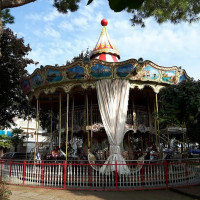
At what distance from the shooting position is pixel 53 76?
34.6ft

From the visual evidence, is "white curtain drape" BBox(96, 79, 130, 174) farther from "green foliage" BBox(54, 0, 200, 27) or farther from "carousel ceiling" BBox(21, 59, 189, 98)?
"green foliage" BBox(54, 0, 200, 27)

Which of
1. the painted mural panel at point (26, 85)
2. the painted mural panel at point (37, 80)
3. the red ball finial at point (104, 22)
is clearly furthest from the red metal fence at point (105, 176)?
the red ball finial at point (104, 22)

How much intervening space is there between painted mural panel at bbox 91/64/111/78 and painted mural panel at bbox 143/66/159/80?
1728mm

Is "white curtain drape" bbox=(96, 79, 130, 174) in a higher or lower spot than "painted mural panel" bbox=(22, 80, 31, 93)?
lower

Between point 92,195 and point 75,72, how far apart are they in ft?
18.3

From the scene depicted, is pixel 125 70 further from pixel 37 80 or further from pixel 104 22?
pixel 104 22

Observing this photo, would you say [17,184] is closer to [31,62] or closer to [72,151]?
[72,151]

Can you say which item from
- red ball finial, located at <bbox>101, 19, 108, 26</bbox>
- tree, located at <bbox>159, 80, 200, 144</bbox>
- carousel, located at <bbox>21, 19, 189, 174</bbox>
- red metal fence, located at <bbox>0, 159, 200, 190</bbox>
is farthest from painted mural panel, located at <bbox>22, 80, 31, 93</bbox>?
tree, located at <bbox>159, 80, 200, 144</bbox>

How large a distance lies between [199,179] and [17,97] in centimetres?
1372

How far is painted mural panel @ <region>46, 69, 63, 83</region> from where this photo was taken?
1040 cm

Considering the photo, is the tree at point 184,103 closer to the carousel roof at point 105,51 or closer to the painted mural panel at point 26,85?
the carousel roof at point 105,51

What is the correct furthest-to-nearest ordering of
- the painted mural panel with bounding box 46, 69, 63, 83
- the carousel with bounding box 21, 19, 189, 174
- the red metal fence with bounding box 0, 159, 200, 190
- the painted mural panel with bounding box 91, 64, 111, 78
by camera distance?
the painted mural panel with bounding box 46, 69, 63, 83 < the painted mural panel with bounding box 91, 64, 111, 78 < the carousel with bounding box 21, 19, 189, 174 < the red metal fence with bounding box 0, 159, 200, 190

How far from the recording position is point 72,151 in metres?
11.3

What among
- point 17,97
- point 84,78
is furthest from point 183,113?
point 17,97
